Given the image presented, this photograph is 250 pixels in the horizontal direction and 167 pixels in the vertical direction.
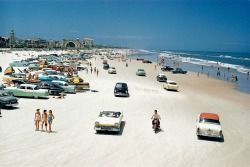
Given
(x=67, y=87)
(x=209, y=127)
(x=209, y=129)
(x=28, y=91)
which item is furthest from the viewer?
(x=67, y=87)

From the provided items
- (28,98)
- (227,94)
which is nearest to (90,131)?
(28,98)

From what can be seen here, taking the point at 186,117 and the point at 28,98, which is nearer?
the point at 186,117

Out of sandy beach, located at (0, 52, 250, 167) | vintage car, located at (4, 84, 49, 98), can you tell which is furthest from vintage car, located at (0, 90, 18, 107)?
vintage car, located at (4, 84, 49, 98)

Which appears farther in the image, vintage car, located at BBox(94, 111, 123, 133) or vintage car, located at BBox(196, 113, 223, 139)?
vintage car, located at BBox(196, 113, 223, 139)

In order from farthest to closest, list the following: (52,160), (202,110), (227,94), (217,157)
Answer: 1. (227,94)
2. (202,110)
3. (217,157)
4. (52,160)

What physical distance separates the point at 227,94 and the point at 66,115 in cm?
2312

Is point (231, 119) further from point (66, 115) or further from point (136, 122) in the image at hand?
point (66, 115)

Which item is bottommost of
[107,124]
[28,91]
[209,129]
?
[209,129]

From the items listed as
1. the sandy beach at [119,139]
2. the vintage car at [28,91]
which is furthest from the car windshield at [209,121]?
the vintage car at [28,91]

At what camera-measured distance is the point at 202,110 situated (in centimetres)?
2553

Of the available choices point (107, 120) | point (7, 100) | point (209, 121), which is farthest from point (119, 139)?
point (7, 100)

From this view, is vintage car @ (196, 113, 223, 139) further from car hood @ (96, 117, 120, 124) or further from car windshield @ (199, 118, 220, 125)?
car hood @ (96, 117, 120, 124)

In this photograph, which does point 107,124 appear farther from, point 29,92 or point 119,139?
point 29,92

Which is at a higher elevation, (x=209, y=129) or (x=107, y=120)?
(x=107, y=120)
